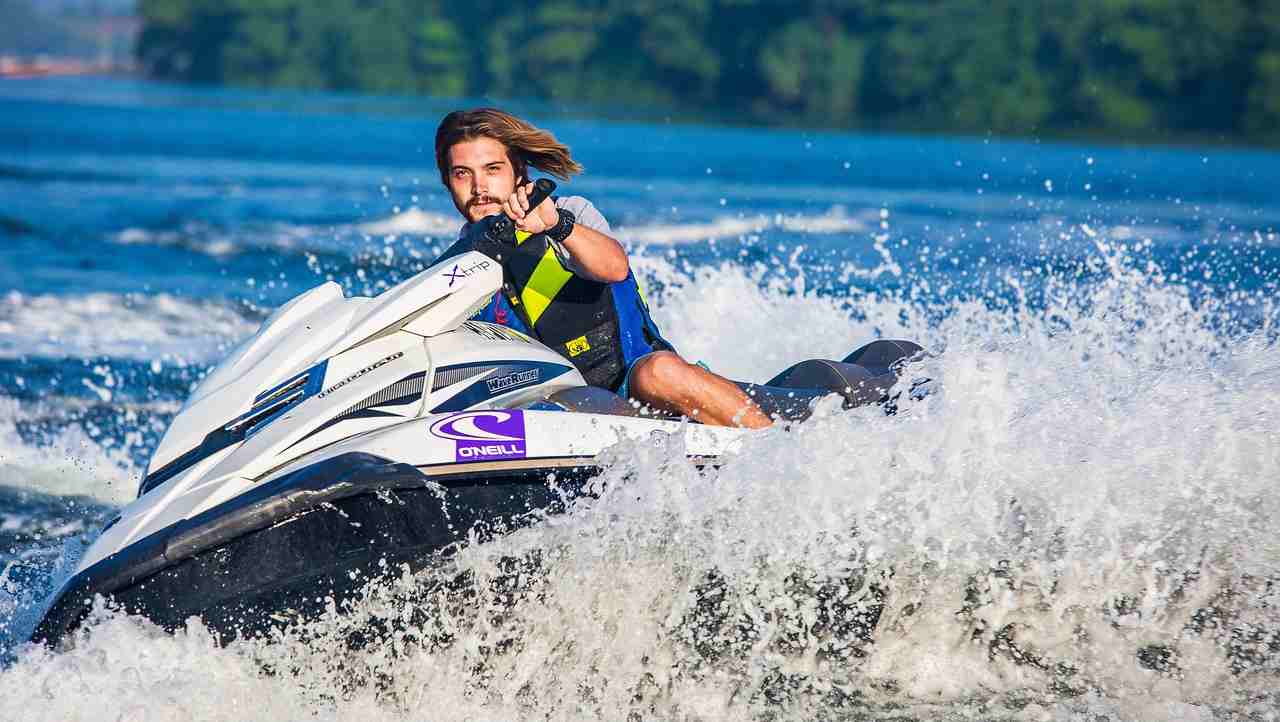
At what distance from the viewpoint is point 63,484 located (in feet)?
20.5

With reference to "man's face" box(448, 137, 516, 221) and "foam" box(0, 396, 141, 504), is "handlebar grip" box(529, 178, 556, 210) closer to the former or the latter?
"man's face" box(448, 137, 516, 221)

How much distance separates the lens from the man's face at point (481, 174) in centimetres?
407

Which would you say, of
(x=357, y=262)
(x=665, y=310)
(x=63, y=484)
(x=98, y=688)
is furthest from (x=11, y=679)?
(x=357, y=262)

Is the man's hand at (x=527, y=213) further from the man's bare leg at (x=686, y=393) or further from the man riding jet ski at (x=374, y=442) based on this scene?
the man's bare leg at (x=686, y=393)

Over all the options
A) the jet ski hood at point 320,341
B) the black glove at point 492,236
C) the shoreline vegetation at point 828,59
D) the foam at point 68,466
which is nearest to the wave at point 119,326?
the foam at point 68,466

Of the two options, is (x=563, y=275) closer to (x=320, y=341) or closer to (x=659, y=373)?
(x=659, y=373)

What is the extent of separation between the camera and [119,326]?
375 inches

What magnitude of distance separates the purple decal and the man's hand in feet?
1.62

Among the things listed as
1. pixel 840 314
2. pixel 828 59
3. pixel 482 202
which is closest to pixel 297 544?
pixel 482 202

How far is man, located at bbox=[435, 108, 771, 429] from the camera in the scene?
159 inches

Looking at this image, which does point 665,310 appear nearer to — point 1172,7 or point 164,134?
point 164,134

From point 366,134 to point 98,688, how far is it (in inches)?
1323

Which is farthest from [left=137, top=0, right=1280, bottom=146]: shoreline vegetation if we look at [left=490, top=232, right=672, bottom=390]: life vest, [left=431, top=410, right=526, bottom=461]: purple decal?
[left=431, top=410, right=526, bottom=461]: purple decal

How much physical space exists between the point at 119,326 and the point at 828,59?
43.0 meters
